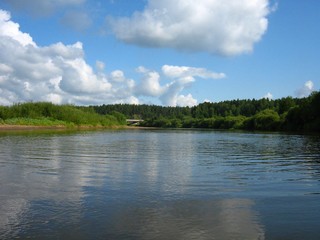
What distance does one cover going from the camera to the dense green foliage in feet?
386

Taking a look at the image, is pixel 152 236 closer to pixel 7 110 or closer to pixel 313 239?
pixel 313 239

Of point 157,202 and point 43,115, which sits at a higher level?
point 43,115

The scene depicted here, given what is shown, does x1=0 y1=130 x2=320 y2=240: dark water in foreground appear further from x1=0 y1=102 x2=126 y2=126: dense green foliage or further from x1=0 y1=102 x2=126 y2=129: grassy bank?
x1=0 y1=102 x2=126 y2=126: dense green foliage

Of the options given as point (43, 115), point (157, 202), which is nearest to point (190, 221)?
point (157, 202)

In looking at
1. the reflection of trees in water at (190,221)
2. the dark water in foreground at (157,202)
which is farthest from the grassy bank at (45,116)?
the reflection of trees in water at (190,221)

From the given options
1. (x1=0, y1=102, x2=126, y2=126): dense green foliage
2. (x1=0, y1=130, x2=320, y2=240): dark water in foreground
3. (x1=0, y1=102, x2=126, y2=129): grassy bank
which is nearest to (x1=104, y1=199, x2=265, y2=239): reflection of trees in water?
(x1=0, y1=130, x2=320, y2=240): dark water in foreground

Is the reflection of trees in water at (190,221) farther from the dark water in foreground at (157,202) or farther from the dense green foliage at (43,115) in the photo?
the dense green foliage at (43,115)

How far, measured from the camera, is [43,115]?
433 ft


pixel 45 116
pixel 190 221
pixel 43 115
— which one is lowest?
pixel 190 221

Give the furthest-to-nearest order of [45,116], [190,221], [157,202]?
1. [45,116]
2. [157,202]
3. [190,221]

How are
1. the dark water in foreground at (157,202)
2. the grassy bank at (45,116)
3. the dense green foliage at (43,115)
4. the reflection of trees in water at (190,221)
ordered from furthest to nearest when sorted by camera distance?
the dense green foliage at (43,115) → the grassy bank at (45,116) → the dark water in foreground at (157,202) → the reflection of trees in water at (190,221)

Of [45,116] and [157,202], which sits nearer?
[157,202]

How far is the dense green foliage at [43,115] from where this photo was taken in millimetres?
117750

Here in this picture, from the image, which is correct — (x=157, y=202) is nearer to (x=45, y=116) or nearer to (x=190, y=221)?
(x=190, y=221)
